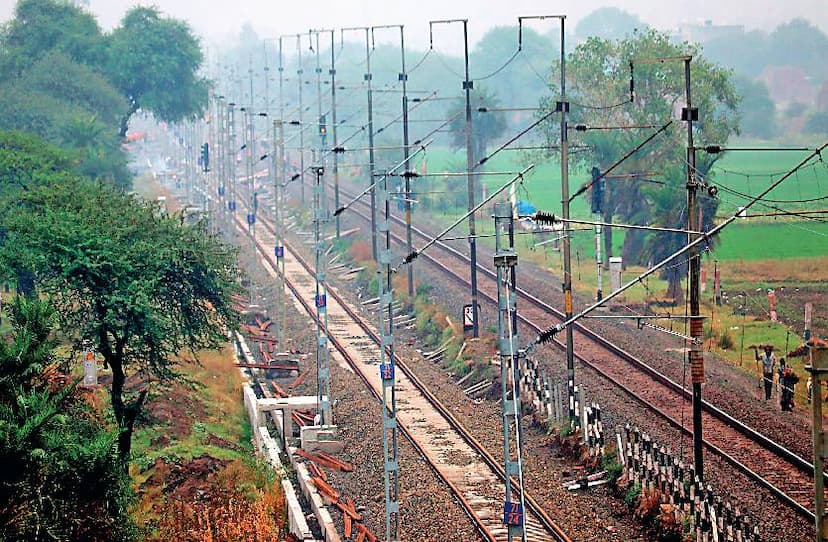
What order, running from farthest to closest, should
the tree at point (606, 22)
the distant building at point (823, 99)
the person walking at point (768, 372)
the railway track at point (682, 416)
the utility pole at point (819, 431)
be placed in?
the tree at point (606, 22) < the distant building at point (823, 99) < the person walking at point (768, 372) < the railway track at point (682, 416) < the utility pole at point (819, 431)

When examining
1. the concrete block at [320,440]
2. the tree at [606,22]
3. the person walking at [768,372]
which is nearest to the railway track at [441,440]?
the concrete block at [320,440]

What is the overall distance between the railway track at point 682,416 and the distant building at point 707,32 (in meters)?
90.7

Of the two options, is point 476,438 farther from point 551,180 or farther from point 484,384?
point 551,180

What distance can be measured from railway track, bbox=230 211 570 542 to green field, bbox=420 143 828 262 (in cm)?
965

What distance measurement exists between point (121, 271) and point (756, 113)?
6864cm

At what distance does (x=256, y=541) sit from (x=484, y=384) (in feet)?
43.6

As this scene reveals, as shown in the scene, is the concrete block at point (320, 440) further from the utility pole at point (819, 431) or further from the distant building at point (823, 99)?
the distant building at point (823, 99)

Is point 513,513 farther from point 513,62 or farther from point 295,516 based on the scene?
point 513,62

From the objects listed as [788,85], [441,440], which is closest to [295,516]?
[441,440]

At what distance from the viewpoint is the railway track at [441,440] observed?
25281mm

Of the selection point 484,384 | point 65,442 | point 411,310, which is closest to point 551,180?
point 411,310

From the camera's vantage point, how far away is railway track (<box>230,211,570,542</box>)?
25.3 metres

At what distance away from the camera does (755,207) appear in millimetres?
61781

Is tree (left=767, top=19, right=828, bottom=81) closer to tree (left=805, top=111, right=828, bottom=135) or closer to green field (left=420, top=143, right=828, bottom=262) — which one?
tree (left=805, top=111, right=828, bottom=135)
